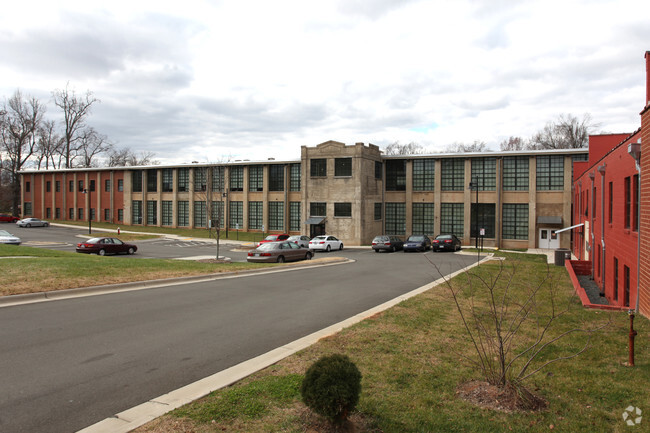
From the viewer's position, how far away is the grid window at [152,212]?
210ft

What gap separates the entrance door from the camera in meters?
42.7

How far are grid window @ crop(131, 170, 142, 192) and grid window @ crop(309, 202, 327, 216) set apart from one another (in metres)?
29.2

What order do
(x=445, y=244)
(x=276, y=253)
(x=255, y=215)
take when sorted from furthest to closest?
(x=255, y=215), (x=445, y=244), (x=276, y=253)

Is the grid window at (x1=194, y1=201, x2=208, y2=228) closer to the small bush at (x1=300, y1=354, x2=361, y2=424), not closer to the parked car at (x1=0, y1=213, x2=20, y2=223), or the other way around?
the parked car at (x1=0, y1=213, x2=20, y2=223)

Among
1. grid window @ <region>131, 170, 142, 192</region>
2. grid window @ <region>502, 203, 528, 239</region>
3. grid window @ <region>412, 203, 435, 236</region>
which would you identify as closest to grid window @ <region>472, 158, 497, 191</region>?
grid window @ <region>502, 203, 528, 239</region>

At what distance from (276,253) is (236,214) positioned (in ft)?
107

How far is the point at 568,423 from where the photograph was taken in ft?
16.5

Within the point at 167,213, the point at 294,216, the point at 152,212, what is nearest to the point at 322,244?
the point at 294,216

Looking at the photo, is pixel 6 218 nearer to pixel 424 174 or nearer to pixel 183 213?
pixel 183 213

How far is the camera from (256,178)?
5694 centimetres

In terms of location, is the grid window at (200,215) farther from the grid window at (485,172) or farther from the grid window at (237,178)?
the grid window at (485,172)

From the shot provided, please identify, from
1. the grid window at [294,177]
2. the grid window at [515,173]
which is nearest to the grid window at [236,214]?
the grid window at [294,177]

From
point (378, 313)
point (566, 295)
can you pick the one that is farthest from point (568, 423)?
point (566, 295)

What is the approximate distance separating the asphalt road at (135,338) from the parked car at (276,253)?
10.0 m
